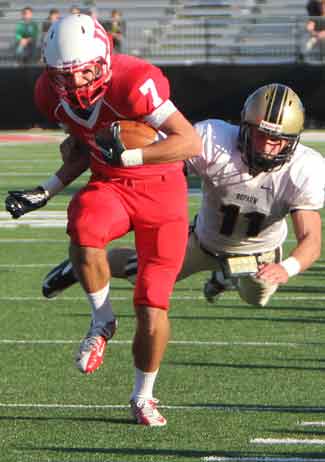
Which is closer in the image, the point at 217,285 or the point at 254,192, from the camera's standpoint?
the point at 254,192

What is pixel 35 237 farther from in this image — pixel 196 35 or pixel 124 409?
pixel 196 35

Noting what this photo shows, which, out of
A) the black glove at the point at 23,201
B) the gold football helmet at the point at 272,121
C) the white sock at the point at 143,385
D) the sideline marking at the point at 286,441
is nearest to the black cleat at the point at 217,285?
the gold football helmet at the point at 272,121

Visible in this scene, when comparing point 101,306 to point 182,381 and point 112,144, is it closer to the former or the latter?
point 112,144

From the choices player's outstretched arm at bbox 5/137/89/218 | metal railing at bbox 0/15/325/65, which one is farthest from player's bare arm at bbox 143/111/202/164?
metal railing at bbox 0/15/325/65

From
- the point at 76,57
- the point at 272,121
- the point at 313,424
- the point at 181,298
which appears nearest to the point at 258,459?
the point at 313,424

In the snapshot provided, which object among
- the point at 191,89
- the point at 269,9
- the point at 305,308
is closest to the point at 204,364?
the point at 305,308

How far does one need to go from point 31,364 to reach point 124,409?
1.15 m

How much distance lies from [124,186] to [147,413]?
96 centimetres

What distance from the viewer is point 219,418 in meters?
5.78

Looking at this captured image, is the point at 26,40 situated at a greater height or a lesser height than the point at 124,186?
lesser

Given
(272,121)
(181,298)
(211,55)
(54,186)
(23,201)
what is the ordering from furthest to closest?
(211,55)
(181,298)
(272,121)
(54,186)
(23,201)

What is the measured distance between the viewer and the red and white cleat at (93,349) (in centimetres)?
563

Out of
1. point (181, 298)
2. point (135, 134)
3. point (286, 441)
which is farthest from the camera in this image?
point (181, 298)

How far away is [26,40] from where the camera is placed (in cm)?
2409
